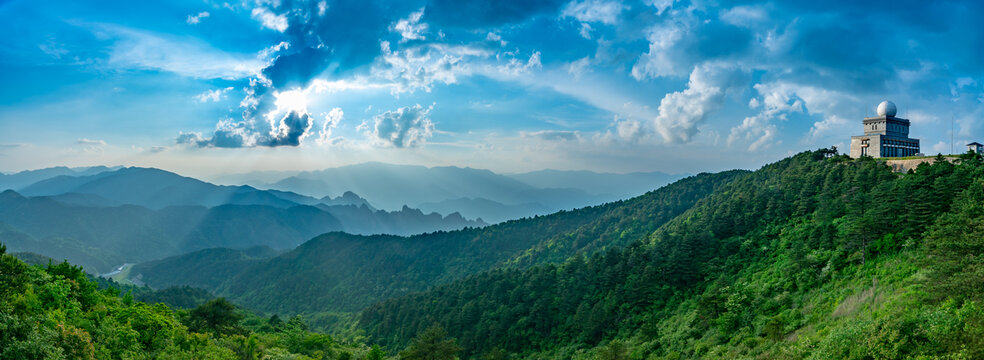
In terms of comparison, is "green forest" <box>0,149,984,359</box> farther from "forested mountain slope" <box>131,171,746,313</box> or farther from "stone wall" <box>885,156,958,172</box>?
"forested mountain slope" <box>131,171,746,313</box>

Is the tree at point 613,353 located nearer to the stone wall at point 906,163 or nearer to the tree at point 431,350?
the tree at point 431,350

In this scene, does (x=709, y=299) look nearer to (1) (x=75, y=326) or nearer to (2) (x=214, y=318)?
(1) (x=75, y=326)

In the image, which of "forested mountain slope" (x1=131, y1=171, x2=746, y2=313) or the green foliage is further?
"forested mountain slope" (x1=131, y1=171, x2=746, y2=313)

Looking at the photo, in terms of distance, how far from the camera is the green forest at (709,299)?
18766mm

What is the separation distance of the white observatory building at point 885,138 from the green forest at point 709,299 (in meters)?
2.94

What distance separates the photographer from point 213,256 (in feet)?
Answer: 641

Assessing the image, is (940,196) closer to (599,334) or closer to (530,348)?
(599,334)

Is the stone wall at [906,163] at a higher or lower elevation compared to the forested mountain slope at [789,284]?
higher

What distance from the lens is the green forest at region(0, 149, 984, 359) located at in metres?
18.8

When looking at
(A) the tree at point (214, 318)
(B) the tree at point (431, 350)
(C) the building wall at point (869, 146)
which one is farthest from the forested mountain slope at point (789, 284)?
(A) the tree at point (214, 318)

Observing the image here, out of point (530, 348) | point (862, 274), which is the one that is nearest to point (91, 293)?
point (530, 348)

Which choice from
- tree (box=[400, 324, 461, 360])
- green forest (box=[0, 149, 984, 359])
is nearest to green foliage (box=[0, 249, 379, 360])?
green forest (box=[0, 149, 984, 359])

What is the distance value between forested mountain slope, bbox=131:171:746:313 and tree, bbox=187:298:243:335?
65.0m

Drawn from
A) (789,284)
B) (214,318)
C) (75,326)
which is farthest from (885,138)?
(214,318)
